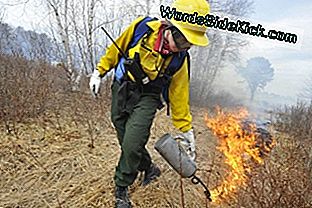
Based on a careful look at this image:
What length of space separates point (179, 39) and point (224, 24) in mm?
867

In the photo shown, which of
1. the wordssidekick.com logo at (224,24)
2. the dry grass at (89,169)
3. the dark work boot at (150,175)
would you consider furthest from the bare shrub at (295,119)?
the wordssidekick.com logo at (224,24)

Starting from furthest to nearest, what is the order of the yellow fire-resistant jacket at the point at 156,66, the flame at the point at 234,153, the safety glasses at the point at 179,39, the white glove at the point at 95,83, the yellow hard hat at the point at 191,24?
the flame at the point at 234,153, the white glove at the point at 95,83, the yellow fire-resistant jacket at the point at 156,66, the safety glasses at the point at 179,39, the yellow hard hat at the point at 191,24

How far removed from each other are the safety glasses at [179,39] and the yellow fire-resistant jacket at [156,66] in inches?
7.6

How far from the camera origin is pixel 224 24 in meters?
3.72

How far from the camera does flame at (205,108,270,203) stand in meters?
3.92

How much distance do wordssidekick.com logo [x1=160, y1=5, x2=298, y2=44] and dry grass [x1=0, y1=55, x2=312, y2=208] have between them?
116 centimetres

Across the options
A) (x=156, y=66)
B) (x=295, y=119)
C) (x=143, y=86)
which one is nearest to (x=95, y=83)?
(x=143, y=86)

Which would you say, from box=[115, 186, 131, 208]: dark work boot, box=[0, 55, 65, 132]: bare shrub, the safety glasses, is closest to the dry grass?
box=[0, 55, 65, 132]: bare shrub

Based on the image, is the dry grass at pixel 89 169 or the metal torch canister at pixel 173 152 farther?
the dry grass at pixel 89 169

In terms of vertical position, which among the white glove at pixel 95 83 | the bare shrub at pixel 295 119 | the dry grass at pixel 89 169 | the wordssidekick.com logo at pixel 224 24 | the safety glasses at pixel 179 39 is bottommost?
the dry grass at pixel 89 169

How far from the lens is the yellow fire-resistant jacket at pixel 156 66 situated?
322 cm

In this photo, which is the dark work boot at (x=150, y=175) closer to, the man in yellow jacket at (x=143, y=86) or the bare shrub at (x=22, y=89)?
the man in yellow jacket at (x=143, y=86)

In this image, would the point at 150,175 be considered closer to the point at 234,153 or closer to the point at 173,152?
the point at 173,152

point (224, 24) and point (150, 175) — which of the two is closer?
point (224, 24)
